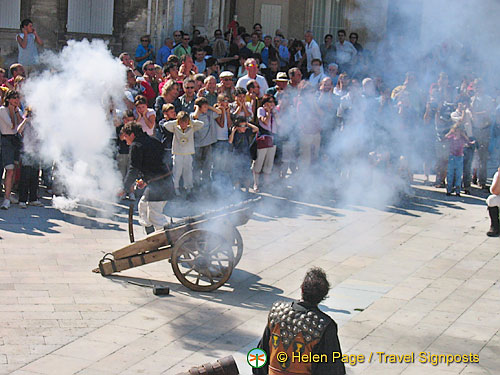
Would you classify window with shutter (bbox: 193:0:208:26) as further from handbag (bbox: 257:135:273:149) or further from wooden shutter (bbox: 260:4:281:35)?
handbag (bbox: 257:135:273:149)

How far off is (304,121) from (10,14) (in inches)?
389

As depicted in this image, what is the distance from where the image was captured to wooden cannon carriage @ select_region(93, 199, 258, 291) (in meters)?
8.98

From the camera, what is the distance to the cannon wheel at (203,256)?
352 inches

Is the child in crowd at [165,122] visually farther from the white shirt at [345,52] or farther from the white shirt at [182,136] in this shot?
the white shirt at [345,52]

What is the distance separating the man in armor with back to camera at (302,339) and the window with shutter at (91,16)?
16913 mm

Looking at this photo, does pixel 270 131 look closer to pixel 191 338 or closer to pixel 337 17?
pixel 191 338

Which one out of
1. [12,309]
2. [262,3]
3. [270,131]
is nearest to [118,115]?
[270,131]

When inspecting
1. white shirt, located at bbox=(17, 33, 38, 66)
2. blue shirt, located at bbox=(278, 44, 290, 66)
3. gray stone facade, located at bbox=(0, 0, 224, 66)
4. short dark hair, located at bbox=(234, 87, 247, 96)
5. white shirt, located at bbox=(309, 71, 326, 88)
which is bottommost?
short dark hair, located at bbox=(234, 87, 247, 96)

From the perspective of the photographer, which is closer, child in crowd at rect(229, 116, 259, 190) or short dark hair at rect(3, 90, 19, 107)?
short dark hair at rect(3, 90, 19, 107)

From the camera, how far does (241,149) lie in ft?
44.1

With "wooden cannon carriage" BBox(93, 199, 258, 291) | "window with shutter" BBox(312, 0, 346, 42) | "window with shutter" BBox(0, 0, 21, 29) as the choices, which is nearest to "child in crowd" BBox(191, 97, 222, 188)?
"wooden cannon carriage" BBox(93, 199, 258, 291)

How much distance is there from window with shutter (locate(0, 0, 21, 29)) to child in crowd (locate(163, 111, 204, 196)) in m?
10.1

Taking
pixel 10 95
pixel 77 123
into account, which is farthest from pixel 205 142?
pixel 10 95

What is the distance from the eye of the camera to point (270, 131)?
13.7m
